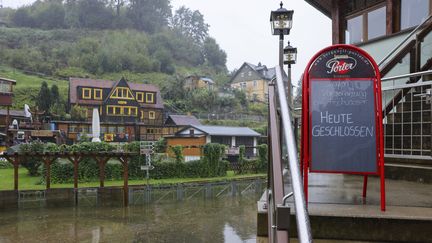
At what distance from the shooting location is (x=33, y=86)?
209 ft

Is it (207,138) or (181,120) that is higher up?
(181,120)

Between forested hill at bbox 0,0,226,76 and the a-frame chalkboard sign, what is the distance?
277 feet

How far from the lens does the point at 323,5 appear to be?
10227mm

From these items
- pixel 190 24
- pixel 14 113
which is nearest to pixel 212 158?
pixel 14 113

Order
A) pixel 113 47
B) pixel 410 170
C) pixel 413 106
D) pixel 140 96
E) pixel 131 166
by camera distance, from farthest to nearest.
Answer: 1. pixel 113 47
2. pixel 140 96
3. pixel 131 166
4. pixel 413 106
5. pixel 410 170

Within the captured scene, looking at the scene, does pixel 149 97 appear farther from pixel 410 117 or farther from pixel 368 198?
pixel 368 198

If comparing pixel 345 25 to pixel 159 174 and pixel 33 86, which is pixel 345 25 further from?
pixel 33 86

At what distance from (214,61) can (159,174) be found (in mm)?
90185

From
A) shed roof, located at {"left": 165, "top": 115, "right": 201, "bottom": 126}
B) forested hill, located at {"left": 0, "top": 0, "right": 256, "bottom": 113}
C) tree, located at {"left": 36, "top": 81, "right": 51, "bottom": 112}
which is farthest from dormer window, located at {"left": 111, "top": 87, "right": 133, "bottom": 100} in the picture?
forested hill, located at {"left": 0, "top": 0, "right": 256, "bottom": 113}

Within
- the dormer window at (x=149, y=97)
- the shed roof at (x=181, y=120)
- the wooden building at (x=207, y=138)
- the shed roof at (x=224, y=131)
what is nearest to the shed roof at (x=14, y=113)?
the dormer window at (x=149, y=97)

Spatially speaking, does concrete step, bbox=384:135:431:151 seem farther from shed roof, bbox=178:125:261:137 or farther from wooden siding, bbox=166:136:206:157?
shed roof, bbox=178:125:261:137

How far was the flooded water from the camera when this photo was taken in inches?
516

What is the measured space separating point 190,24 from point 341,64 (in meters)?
135

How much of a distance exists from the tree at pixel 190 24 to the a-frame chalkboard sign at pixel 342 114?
421ft
